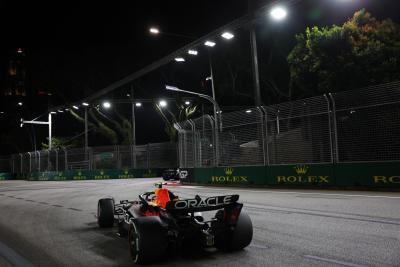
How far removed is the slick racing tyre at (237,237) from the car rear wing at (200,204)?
320 millimetres

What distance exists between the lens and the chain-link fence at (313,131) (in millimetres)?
13757

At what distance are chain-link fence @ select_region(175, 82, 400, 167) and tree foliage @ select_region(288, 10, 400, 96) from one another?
5.68 metres

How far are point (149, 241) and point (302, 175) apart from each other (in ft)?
39.2

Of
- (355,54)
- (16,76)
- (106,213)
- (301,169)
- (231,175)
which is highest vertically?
(16,76)

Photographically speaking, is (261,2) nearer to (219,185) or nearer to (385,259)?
(219,185)

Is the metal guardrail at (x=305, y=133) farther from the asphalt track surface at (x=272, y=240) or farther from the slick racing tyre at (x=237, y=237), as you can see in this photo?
the slick racing tyre at (x=237, y=237)

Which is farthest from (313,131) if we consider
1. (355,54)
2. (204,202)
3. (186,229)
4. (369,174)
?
(186,229)

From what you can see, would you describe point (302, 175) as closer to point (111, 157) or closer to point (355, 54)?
point (355, 54)

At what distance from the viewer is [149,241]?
517 centimetres

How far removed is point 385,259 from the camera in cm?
507

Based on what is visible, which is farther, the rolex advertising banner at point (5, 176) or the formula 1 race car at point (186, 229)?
the rolex advertising banner at point (5, 176)

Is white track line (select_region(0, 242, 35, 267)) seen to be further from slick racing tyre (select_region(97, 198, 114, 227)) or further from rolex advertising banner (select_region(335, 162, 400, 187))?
rolex advertising banner (select_region(335, 162, 400, 187))

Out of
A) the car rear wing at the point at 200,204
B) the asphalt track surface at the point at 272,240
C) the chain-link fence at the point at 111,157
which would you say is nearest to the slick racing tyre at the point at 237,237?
the asphalt track surface at the point at 272,240

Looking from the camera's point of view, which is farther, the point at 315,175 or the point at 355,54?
the point at 355,54
